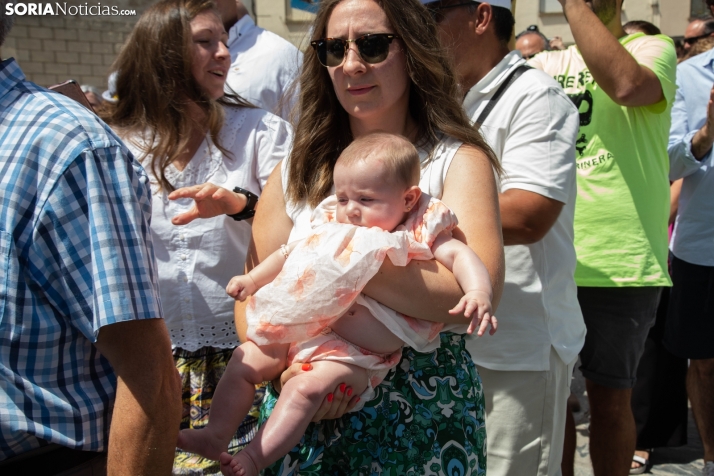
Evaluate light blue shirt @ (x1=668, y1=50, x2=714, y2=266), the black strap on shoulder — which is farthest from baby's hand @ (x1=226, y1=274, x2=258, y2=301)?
light blue shirt @ (x1=668, y1=50, x2=714, y2=266)

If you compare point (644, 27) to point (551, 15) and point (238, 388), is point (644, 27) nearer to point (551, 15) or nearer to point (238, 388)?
point (238, 388)

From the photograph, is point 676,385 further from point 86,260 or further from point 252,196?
point 86,260

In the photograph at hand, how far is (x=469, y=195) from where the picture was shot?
2.12m

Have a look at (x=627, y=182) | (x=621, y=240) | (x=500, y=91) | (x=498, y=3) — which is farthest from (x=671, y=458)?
(x=498, y=3)

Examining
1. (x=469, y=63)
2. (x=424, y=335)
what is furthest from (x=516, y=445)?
(x=469, y=63)

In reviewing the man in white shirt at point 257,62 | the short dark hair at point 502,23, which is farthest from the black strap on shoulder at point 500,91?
the man in white shirt at point 257,62

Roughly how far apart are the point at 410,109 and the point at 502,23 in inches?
40.8

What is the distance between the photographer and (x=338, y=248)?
1907 mm

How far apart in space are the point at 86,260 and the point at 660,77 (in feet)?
A: 9.67

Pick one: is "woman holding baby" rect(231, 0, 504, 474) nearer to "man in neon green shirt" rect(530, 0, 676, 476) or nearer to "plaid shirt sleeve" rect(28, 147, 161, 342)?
"plaid shirt sleeve" rect(28, 147, 161, 342)

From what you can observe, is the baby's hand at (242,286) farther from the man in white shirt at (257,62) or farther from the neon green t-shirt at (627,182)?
the neon green t-shirt at (627,182)

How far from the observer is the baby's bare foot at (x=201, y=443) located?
1.94m

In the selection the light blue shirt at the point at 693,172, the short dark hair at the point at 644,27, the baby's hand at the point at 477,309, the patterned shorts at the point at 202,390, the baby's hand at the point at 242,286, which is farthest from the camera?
the short dark hair at the point at 644,27

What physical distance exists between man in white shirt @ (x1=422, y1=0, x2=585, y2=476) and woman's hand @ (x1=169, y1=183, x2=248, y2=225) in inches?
37.8
